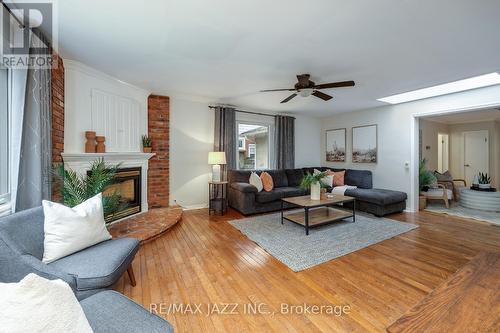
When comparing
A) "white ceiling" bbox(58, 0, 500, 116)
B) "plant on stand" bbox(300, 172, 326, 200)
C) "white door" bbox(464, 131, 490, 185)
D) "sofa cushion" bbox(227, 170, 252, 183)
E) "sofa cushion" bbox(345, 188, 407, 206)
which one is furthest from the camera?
"white door" bbox(464, 131, 490, 185)

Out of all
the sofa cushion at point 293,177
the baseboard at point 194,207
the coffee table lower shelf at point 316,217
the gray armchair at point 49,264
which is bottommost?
the baseboard at point 194,207

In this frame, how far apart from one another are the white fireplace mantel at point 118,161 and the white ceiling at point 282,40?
120 centimetres

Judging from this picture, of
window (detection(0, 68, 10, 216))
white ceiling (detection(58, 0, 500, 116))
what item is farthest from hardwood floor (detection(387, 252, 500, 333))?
window (detection(0, 68, 10, 216))

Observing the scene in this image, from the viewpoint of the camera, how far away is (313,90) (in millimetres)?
3230

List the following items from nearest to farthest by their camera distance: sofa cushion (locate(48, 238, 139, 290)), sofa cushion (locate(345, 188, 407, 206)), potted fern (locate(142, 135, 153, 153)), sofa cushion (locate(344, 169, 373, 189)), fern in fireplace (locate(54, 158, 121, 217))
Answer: sofa cushion (locate(48, 238, 139, 290)) → fern in fireplace (locate(54, 158, 121, 217)) → potted fern (locate(142, 135, 153, 153)) → sofa cushion (locate(345, 188, 407, 206)) → sofa cushion (locate(344, 169, 373, 189))

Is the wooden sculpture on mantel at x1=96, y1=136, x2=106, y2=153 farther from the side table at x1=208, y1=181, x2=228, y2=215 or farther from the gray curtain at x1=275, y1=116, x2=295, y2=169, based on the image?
the gray curtain at x1=275, y1=116, x2=295, y2=169

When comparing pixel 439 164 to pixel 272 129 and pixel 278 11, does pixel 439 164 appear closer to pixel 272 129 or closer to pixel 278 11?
pixel 272 129

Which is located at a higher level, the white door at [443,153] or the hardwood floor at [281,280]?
the white door at [443,153]

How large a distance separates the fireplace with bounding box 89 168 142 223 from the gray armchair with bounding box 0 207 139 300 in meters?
1.83

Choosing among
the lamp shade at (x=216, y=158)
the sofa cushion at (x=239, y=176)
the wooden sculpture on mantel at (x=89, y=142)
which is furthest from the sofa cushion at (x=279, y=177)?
the wooden sculpture on mantel at (x=89, y=142)

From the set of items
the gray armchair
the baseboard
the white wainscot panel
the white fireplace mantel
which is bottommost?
the baseboard

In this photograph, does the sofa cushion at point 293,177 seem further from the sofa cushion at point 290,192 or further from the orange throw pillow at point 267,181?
the orange throw pillow at point 267,181

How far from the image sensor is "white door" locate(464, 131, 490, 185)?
20.8 ft

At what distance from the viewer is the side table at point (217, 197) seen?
434 cm
